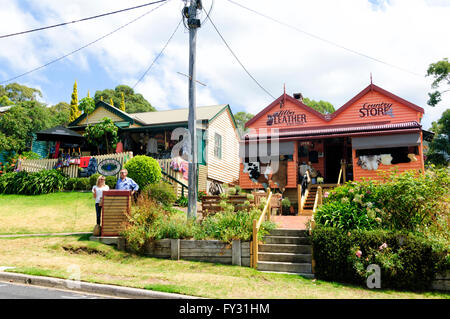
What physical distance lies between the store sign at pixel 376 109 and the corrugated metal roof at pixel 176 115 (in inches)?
353

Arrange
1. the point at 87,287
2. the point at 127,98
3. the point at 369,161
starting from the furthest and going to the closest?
the point at 127,98
the point at 369,161
the point at 87,287

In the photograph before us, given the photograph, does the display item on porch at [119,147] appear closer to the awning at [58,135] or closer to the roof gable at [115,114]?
the roof gable at [115,114]

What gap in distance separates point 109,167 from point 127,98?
42.4m

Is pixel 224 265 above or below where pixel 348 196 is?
below

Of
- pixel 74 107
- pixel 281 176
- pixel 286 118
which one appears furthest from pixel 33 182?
pixel 74 107

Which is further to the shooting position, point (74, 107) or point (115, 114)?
point (74, 107)

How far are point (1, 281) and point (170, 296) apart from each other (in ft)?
12.2

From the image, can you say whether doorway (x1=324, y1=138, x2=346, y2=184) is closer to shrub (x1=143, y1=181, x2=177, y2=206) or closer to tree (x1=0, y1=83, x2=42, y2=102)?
shrub (x1=143, y1=181, x2=177, y2=206)

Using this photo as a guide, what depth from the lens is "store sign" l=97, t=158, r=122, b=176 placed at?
19.0 meters

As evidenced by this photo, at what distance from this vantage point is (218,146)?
Answer: 25.9 meters

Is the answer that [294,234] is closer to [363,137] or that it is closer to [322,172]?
[363,137]

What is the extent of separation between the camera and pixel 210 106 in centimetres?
2784

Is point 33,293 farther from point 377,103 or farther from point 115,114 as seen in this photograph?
point 115,114
